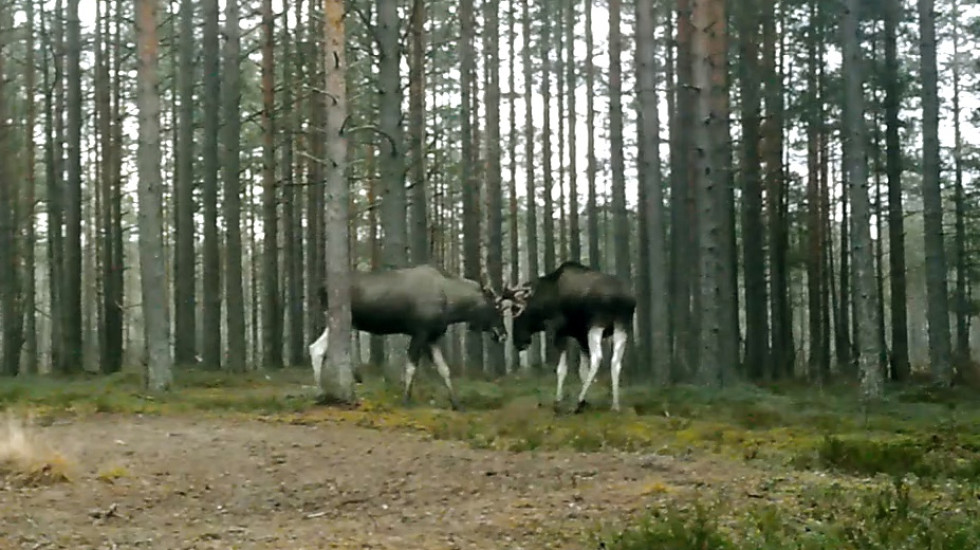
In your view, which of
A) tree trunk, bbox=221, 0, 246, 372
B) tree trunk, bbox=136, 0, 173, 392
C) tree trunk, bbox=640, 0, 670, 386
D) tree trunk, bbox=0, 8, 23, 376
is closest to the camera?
tree trunk, bbox=136, 0, 173, 392

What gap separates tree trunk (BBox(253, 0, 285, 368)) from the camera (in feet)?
86.6

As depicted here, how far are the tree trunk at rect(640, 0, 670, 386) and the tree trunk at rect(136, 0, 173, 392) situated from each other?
932cm

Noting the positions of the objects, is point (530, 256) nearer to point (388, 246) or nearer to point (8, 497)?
point (388, 246)

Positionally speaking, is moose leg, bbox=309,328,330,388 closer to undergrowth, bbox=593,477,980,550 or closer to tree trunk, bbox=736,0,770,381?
undergrowth, bbox=593,477,980,550

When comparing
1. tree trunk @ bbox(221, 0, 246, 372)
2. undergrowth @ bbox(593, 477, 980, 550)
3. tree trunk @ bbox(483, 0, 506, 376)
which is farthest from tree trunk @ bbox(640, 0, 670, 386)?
undergrowth @ bbox(593, 477, 980, 550)

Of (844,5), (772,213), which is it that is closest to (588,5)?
(772,213)

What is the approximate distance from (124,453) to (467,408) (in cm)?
635

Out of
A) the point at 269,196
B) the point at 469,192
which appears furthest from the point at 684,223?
the point at 269,196

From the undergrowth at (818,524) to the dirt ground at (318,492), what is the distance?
56cm

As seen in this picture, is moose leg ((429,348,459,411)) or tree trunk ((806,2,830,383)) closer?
moose leg ((429,348,459,411))

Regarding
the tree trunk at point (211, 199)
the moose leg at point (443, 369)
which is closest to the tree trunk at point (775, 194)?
the moose leg at point (443, 369)

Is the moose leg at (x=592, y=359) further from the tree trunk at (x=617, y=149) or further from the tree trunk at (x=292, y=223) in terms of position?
the tree trunk at (x=292, y=223)

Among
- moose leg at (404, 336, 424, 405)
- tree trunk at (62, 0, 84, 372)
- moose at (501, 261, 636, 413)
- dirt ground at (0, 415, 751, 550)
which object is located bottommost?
dirt ground at (0, 415, 751, 550)

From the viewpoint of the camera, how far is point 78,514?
27.0 feet
